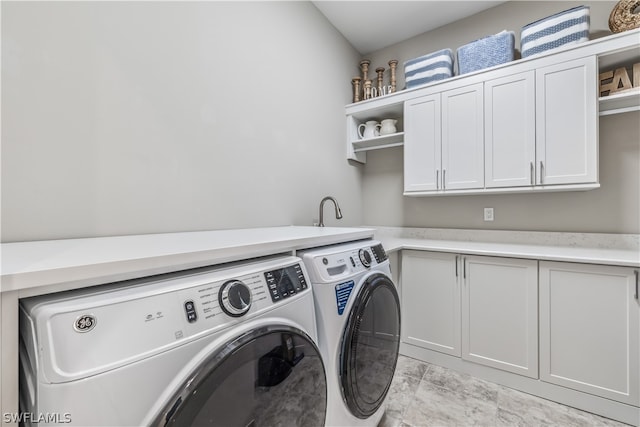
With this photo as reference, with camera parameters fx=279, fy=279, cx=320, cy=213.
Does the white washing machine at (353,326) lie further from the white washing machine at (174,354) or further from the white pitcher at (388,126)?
the white pitcher at (388,126)

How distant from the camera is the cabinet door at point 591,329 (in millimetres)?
1505

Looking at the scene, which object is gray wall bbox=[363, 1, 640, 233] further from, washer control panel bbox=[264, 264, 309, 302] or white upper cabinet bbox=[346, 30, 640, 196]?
washer control panel bbox=[264, 264, 309, 302]

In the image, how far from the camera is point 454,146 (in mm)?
2250

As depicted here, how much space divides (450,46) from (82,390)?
3195mm

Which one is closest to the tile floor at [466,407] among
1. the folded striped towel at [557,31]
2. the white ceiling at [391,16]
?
the folded striped towel at [557,31]

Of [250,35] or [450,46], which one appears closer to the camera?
[250,35]

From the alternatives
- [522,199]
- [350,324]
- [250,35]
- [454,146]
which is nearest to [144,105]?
[250,35]

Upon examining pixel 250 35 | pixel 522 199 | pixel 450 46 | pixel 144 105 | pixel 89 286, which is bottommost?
pixel 89 286

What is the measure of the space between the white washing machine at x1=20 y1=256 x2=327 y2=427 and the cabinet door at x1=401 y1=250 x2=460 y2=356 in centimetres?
148

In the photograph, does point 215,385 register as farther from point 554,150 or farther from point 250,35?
point 554,150

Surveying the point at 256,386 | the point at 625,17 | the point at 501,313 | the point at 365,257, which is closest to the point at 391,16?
the point at 625,17

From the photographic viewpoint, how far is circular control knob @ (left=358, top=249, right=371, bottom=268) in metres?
1.21

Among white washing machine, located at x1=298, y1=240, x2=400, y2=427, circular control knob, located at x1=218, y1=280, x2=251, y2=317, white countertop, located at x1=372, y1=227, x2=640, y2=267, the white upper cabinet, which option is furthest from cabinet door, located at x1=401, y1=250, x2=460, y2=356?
circular control knob, located at x1=218, y1=280, x2=251, y2=317

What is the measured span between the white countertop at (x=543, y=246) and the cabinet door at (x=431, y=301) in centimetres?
11
